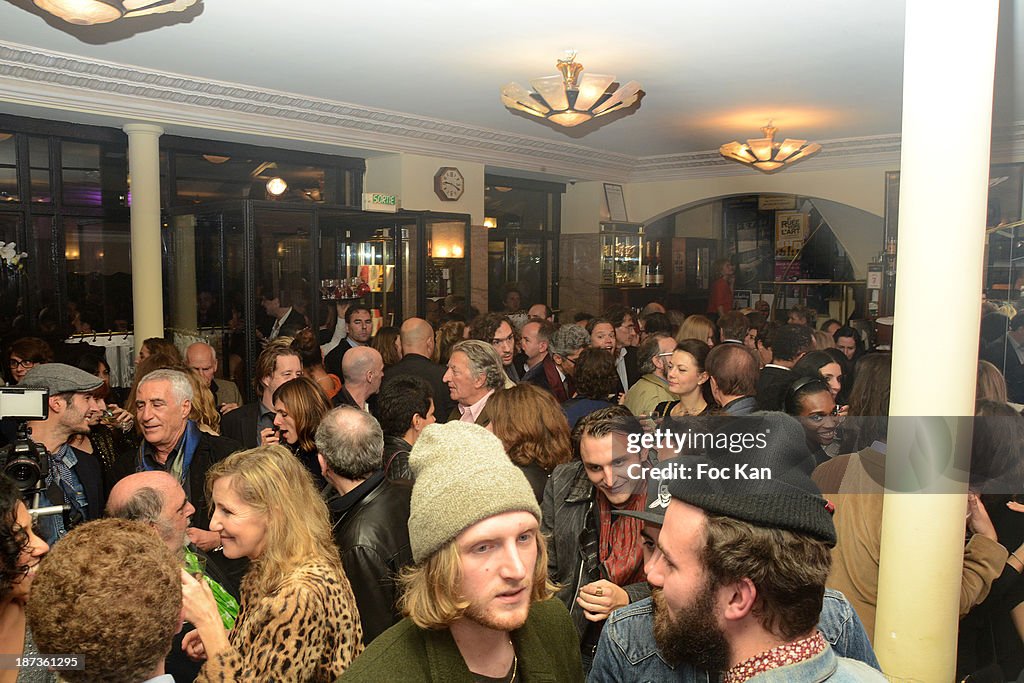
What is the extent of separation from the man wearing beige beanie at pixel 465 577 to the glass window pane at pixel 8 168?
672cm

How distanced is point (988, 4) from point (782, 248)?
11.2m

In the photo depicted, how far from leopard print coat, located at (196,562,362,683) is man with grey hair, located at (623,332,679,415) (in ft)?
8.83

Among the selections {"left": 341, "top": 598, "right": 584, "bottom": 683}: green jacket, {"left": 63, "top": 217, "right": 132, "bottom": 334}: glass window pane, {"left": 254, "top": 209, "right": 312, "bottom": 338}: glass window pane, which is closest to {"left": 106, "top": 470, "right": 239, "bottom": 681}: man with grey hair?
{"left": 341, "top": 598, "right": 584, "bottom": 683}: green jacket

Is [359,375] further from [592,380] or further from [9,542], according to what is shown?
[9,542]

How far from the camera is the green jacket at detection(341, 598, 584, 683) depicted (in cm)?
152

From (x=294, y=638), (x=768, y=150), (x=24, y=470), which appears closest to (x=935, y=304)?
(x=294, y=638)

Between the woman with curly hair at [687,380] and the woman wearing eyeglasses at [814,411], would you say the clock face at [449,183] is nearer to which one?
the woman with curly hair at [687,380]

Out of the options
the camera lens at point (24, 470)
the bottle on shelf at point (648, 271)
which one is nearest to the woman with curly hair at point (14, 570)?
the camera lens at point (24, 470)

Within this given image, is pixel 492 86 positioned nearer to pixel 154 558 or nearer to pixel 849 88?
pixel 849 88

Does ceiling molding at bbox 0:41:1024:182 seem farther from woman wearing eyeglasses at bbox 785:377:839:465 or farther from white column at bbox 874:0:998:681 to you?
woman wearing eyeglasses at bbox 785:377:839:465

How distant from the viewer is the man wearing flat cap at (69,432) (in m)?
3.16

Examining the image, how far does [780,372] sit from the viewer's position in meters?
4.53

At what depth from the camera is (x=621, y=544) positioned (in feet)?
8.00

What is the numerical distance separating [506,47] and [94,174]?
412 cm
